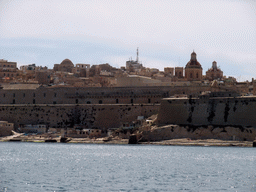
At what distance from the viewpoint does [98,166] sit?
46.4m

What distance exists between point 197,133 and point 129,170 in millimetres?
28930

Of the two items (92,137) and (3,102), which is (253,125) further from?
(3,102)

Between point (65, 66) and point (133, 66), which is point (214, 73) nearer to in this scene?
point (133, 66)

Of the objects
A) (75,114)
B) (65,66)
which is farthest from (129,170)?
(65,66)

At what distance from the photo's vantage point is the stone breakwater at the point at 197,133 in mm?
69188

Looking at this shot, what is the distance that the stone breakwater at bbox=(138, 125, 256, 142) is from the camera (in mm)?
69188

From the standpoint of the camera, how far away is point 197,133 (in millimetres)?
71438

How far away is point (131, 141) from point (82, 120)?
1590 centimetres

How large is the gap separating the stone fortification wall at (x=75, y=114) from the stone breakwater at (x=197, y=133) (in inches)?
441

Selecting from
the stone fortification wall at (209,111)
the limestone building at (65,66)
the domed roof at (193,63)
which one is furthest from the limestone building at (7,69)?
the stone fortification wall at (209,111)

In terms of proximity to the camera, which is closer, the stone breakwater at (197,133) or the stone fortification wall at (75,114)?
the stone breakwater at (197,133)

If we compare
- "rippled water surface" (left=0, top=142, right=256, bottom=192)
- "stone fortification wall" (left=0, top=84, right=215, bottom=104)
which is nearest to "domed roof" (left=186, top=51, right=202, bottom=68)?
"stone fortification wall" (left=0, top=84, right=215, bottom=104)

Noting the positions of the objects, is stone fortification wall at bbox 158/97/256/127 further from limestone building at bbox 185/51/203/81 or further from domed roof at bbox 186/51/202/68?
domed roof at bbox 186/51/202/68

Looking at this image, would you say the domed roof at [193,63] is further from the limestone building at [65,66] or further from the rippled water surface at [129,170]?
the rippled water surface at [129,170]
